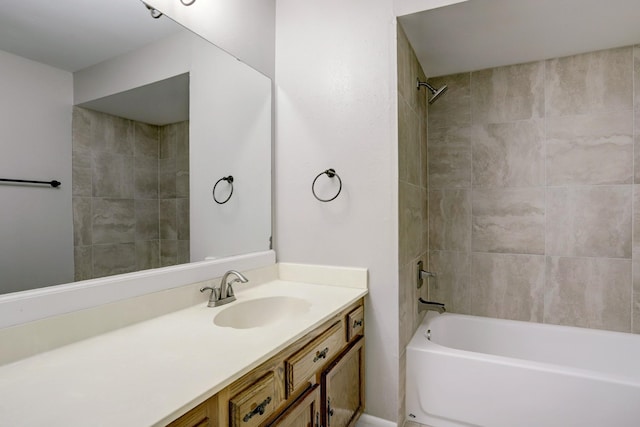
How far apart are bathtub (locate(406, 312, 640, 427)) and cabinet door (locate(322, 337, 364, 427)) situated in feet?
1.15

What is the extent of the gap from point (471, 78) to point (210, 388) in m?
2.55

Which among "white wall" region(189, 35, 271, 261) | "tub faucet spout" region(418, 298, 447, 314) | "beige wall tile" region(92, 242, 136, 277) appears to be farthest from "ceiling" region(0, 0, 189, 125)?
"tub faucet spout" region(418, 298, 447, 314)

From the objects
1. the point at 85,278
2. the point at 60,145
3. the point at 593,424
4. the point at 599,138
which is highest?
the point at 599,138

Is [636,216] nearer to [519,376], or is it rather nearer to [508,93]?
[508,93]

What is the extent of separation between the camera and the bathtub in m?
1.54

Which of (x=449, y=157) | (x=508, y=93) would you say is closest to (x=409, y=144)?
(x=449, y=157)

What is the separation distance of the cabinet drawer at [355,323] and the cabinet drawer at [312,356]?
0.26ft

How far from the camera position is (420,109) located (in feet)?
7.47

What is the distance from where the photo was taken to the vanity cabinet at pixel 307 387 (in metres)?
0.87

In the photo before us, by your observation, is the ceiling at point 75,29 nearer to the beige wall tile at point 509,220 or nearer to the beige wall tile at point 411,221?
the beige wall tile at point 411,221

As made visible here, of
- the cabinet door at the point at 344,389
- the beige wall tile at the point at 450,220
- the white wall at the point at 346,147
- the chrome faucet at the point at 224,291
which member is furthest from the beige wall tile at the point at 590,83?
the chrome faucet at the point at 224,291

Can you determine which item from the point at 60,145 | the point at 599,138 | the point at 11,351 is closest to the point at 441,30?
the point at 599,138

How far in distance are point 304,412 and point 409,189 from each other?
125 centimetres

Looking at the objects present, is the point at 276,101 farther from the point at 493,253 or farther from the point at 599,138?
the point at 599,138
